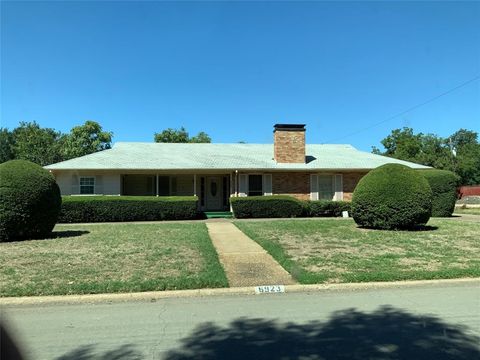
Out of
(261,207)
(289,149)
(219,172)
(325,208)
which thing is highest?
(289,149)

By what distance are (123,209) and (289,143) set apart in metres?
10.5

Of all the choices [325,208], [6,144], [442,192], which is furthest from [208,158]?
[6,144]

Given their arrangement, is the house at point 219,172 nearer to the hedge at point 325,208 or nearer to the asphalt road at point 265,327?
the hedge at point 325,208

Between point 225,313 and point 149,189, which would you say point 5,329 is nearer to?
point 225,313

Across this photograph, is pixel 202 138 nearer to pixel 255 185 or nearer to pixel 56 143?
pixel 56 143

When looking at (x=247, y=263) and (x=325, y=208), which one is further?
(x=325, y=208)

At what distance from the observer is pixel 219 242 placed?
1357 cm

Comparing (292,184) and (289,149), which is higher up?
(289,149)

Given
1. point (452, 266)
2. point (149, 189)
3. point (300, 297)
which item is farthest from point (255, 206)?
point (300, 297)

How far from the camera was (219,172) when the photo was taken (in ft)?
88.6

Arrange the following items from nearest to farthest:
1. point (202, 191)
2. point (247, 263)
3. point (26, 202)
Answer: point (247, 263) < point (26, 202) < point (202, 191)

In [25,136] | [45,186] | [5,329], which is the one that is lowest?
[5,329]

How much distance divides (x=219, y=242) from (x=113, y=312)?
22.8 ft

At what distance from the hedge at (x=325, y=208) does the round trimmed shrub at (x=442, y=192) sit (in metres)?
4.25
